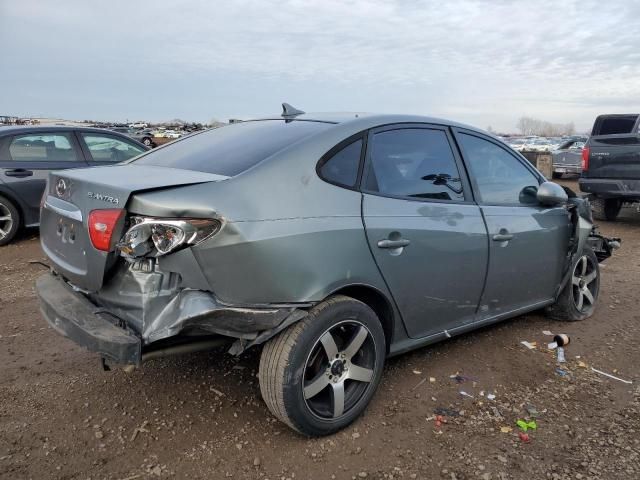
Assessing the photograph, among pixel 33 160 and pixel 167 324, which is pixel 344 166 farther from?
pixel 33 160

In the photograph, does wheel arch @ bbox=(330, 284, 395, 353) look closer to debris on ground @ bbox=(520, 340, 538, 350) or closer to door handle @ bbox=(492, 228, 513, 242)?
door handle @ bbox=(492, 228, 513, 242)

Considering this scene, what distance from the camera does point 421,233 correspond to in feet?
10.1

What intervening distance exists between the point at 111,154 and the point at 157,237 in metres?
6.27

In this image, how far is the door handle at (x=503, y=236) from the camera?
11.7ft

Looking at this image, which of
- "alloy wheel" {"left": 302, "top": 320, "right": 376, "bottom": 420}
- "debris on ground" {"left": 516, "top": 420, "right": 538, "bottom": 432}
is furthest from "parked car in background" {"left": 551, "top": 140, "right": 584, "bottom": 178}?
"alloy wheel" {"left": 302, "top": 320, "right": 376, "bottom": 420}

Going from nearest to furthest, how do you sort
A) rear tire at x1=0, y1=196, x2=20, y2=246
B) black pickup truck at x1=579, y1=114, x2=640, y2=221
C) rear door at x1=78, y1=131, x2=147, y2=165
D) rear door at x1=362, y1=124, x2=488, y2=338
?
rear door at x1=362, y1=124, x2=488, y2=338 → rear tire at x1=0, y1=196, x2=20, y2=246 → rear door at x1=78, y1=131, x2=147, y2=165 → black pickup truck at x1=579, y1=114, x2=640, y2=221

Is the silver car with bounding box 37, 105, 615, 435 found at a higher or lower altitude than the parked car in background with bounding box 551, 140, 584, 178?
higher

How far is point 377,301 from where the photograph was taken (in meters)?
3.04

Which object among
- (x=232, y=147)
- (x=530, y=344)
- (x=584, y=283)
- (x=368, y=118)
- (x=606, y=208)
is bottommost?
(x=606, y=208)

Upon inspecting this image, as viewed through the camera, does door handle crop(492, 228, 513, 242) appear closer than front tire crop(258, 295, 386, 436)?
No

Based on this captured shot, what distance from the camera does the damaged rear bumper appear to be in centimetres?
238

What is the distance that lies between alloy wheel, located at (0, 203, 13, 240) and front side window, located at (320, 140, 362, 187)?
595 centimetres

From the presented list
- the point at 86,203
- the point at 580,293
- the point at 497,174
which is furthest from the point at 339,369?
the point at 580,293

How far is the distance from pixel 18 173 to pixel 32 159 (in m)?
0.30
